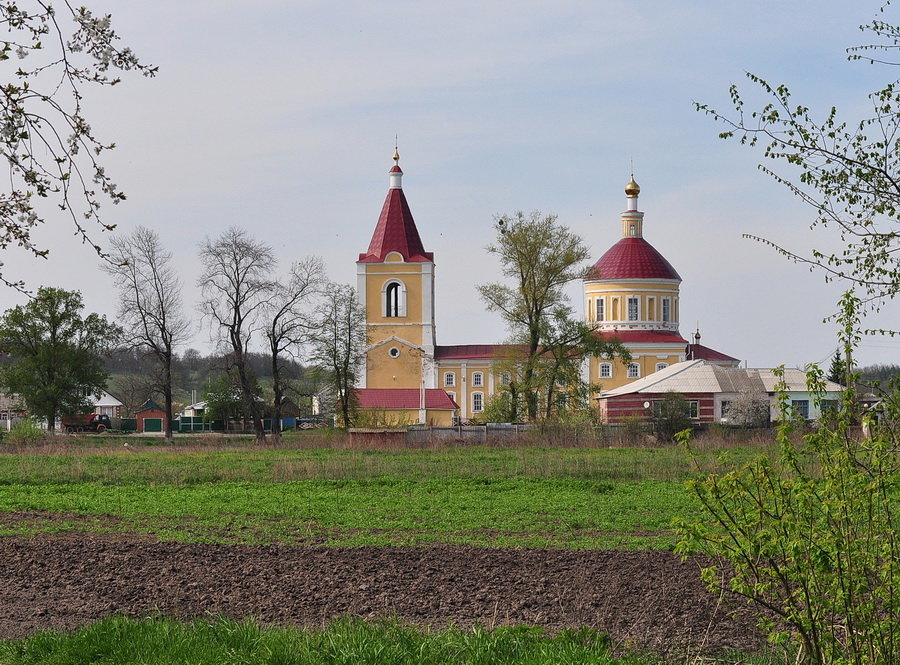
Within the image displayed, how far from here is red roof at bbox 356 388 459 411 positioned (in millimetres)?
65875

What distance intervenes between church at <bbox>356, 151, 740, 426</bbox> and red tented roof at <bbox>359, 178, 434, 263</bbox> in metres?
0.06

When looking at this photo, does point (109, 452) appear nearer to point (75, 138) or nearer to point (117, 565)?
point (117, 565)

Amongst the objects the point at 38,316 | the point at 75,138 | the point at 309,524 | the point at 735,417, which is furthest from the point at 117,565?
the point at 38,316

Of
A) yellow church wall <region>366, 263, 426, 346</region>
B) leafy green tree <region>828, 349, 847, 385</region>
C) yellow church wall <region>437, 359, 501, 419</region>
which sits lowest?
leafy green tree <region>828, 349, 847, 385</region>

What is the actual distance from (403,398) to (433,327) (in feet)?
26.3

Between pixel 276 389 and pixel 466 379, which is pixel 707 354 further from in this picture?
pixel 276 389

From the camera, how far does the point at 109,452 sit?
108ft

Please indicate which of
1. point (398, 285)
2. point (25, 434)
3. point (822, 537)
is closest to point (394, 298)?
point (398, 285)

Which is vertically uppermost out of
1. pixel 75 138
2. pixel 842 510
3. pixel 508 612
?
pixel 75 138

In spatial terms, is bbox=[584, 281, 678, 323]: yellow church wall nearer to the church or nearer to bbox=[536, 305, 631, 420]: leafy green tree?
the church

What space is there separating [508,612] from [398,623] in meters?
1.46

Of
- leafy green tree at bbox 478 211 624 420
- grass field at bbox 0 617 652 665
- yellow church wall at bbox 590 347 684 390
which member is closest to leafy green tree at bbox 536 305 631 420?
leafy green tree at bbox 478 211 624 420

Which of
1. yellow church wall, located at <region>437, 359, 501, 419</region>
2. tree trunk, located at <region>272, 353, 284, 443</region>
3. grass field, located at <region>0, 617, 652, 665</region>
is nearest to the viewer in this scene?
grass field, located at <region>0, 617, 652, 665</region>

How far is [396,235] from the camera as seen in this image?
238ft
